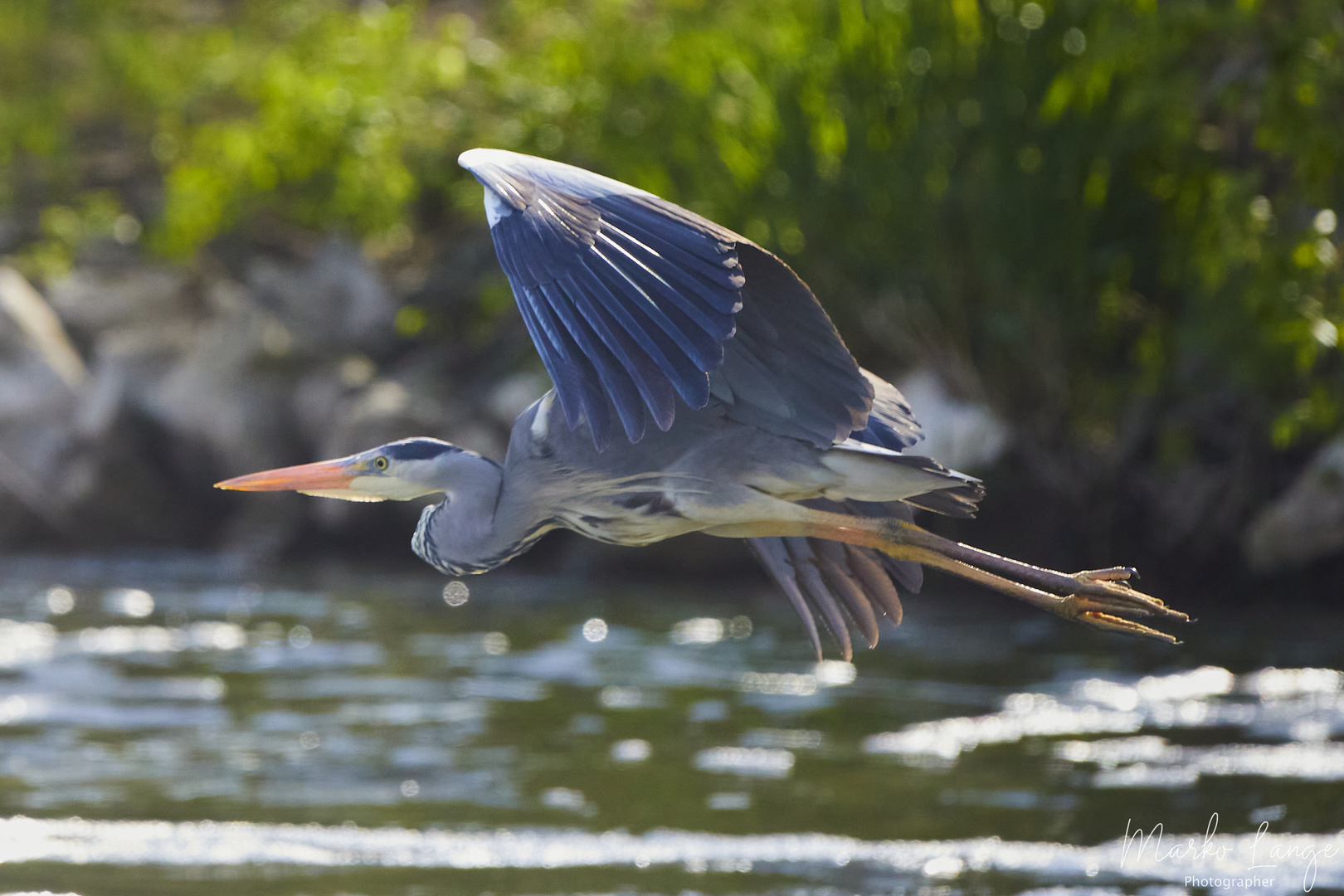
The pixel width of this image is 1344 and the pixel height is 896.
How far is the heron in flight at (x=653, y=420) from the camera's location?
312 cm

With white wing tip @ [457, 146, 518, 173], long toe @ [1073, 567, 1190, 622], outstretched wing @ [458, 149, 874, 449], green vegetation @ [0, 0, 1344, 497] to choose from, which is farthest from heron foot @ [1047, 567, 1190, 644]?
green vegetation @ [0, 0, 1344, 497]

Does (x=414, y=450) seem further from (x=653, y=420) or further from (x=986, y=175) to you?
(x=986, y=175)

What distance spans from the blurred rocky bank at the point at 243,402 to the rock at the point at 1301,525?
4.76 metres

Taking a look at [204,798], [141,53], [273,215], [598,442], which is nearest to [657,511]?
[598,442]

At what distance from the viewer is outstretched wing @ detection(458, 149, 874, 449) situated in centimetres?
309

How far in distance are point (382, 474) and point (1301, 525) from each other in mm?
9633

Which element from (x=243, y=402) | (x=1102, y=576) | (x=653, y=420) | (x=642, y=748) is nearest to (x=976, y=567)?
(x=1102, y=576)

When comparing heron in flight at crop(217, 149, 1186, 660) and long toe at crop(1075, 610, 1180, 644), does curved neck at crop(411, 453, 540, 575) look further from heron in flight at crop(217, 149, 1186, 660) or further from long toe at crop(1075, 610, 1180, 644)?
long toe at crop(1075, 610, 1180, 644)

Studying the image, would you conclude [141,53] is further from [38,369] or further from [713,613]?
[713,613]

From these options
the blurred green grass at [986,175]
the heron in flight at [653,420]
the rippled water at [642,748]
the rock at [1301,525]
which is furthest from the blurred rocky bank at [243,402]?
the heron in flight at [653,420]

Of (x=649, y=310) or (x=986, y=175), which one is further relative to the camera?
(x=986, y=175)

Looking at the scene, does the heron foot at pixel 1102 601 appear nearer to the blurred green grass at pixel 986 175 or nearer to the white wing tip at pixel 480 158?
the white wing tip at pixel 480 158

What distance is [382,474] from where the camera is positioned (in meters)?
3.51

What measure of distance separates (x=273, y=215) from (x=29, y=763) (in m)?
11.6
